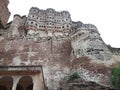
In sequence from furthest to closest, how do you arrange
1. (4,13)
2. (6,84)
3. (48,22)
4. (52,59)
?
1. (48,22)
2. (4,13)
3. (52,59)
4. (6,84)

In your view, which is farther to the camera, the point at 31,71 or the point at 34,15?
the point at 34,15

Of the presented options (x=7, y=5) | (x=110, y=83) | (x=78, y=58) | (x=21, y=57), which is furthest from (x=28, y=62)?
(x=7, y=5)

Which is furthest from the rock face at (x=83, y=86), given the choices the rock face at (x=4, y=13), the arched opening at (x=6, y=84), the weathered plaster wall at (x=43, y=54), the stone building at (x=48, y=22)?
the stone building at (x=48, y=22)

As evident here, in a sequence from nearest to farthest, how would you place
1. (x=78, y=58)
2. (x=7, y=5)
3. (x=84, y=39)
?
(x=78, y=58)
(x=84, y=39)
(x=7, y=5)

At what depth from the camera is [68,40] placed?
20750 millimetres

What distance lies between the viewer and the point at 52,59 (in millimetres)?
18750

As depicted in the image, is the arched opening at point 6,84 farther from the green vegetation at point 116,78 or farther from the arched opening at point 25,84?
the green vegetation at point 116,78

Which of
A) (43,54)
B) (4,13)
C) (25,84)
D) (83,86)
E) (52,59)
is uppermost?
(4,13)

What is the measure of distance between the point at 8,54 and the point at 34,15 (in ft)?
77.4

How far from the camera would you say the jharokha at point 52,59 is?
1333cm

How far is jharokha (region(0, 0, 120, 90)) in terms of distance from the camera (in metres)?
13.3

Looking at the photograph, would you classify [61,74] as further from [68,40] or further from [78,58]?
[68,40]

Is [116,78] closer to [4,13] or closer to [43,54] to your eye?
[43,54]

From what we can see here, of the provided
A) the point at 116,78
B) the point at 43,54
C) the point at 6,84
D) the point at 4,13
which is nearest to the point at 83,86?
the point at 116,78
